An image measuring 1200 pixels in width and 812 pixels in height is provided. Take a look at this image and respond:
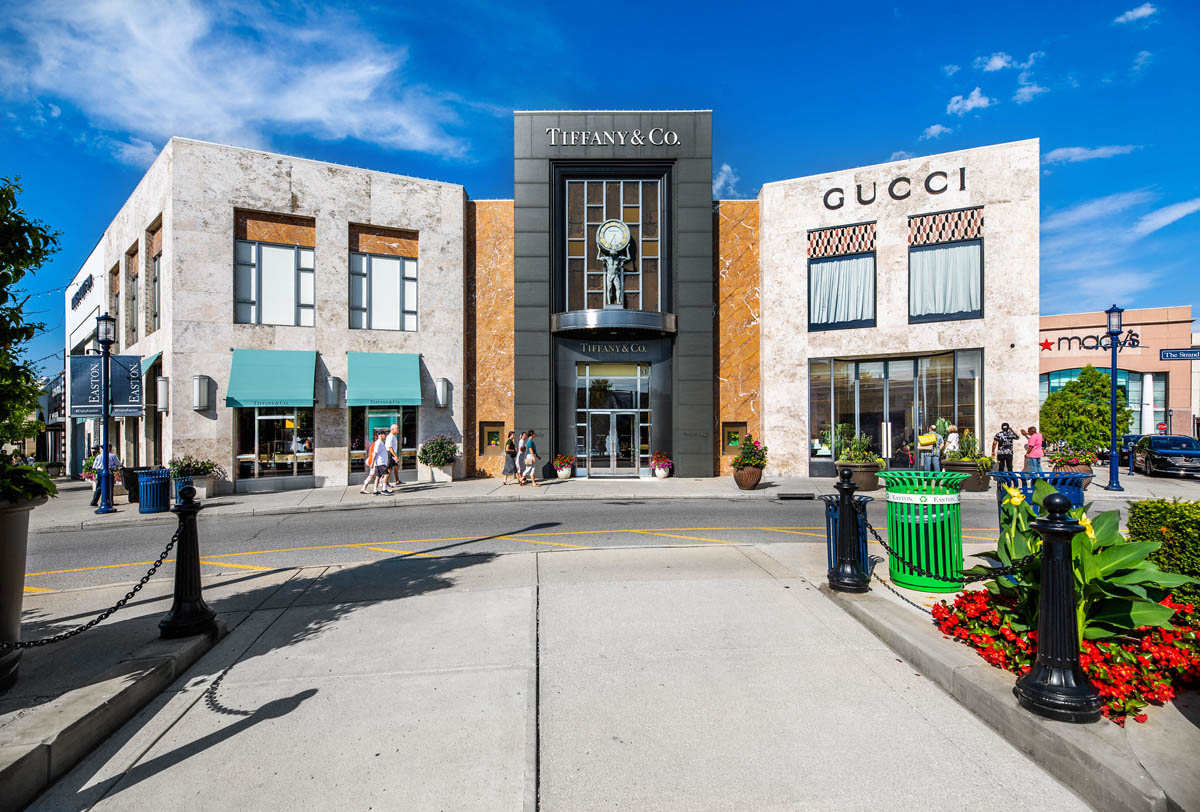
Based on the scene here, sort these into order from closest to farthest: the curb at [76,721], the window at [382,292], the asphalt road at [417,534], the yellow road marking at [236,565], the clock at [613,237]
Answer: the curb at [76,721]
the yellow road marking at [236,565]
the asphalt road at [417,534]
the window at [382,292]
the clock at [613,237]

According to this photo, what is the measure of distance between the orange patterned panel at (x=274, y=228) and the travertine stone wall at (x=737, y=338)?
48.2ft

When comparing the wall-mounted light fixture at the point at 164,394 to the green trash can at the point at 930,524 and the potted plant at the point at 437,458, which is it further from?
the green trash can at the point at 930,524

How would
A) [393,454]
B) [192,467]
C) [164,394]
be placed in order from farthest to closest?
1. [393,454]
2. [164,394]
3. [192,467]

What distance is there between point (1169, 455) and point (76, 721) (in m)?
30.7

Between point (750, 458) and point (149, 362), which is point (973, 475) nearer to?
point (750, 458)

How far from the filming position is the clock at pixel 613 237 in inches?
873

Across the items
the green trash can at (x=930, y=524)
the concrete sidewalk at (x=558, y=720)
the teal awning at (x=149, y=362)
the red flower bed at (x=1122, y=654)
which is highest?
the teal awning at (x=149, y=362)

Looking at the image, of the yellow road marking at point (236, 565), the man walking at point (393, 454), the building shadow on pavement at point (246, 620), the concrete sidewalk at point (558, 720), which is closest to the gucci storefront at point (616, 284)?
the man walking at point (393, 454)

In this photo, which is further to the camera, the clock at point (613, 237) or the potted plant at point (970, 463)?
the clock at point (613, 237)

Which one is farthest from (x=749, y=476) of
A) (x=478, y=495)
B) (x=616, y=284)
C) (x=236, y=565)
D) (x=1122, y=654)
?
(x=1122, y=654)

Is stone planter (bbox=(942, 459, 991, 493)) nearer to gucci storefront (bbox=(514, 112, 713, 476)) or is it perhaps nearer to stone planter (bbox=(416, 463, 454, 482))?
gucci storefront (bbox=(514, 112, 713, 476))

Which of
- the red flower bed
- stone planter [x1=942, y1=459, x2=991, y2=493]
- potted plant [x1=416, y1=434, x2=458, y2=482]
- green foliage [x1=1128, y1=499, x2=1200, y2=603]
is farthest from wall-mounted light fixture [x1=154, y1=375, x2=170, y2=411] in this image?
stone planter [x1=942, y1=459, x2=991, y2=493]

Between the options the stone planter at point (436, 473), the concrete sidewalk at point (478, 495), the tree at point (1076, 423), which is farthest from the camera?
the tree at point (1076, 423)

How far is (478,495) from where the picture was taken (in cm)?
1672
